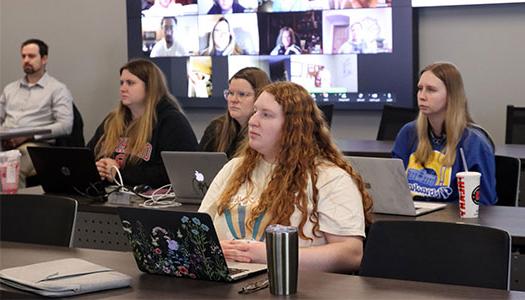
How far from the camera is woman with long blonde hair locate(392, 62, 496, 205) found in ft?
12.7

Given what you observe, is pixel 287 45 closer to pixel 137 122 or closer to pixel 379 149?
pixel 379 149

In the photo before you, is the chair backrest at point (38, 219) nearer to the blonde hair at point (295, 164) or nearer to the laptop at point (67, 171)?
the blonde hair at point (295, 164)

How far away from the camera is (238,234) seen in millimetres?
3002

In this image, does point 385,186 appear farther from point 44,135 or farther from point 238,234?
point 44,135

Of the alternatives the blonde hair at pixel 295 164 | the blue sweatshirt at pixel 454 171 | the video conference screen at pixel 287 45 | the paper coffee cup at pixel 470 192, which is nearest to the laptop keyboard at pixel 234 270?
the blonde hair at pixel 295 164

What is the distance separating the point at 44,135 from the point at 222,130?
2.45 meters

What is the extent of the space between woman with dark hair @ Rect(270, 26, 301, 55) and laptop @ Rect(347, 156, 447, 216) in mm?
3239

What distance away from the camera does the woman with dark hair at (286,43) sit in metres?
6.65

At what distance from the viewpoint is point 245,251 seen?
2664mm

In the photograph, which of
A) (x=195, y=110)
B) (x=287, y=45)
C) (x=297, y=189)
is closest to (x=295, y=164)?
(x=297, y=189)

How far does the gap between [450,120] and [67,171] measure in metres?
1.71

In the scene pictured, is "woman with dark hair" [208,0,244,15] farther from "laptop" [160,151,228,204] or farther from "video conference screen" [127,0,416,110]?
"laptop" [160,151,228,204]

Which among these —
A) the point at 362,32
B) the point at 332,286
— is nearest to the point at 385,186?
the point at 332,286

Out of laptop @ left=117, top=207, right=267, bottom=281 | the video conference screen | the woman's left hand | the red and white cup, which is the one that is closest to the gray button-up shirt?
the video conference screen
